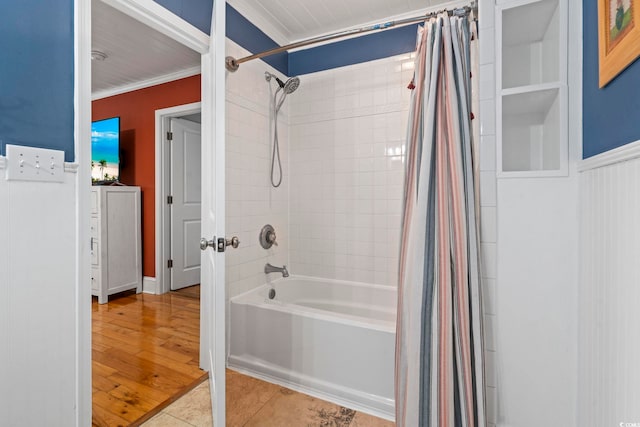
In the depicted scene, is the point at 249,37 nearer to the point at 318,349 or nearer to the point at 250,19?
the point at 250,19

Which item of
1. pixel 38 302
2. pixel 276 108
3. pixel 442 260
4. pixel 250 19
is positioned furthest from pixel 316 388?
pixel 250 19

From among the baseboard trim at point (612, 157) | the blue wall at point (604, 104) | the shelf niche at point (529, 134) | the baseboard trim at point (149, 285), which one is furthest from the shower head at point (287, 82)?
the baseboard trim at point (149, 285)

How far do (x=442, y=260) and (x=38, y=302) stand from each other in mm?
1479

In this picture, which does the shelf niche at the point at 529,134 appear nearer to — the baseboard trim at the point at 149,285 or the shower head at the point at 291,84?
the shower head at the point at 291,84

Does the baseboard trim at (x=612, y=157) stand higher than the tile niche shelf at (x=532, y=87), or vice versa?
the tile niche shelf at (x=532, y=87)

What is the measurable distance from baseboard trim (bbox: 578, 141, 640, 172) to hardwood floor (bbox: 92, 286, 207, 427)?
2.17 metres

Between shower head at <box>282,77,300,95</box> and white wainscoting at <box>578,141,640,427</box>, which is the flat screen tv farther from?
white wainscoting at <box>578,141,640,427</box>

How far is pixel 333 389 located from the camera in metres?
1.75

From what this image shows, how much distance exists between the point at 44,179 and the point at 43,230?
0.18 m

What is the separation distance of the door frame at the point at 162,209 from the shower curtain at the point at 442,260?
2961 millimetres

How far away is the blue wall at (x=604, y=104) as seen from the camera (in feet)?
2.57

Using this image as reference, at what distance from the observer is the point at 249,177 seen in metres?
2.32

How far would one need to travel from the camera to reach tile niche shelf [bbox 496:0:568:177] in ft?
3.95

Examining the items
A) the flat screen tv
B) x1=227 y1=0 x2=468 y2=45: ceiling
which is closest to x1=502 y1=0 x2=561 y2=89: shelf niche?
x1=227 y1=0 x2=468 y2=45: ceiling
